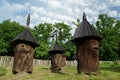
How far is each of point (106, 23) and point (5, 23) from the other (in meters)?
26.8

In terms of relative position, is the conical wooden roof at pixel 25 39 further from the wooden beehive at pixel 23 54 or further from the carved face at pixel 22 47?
the carved face at pixel 22 47

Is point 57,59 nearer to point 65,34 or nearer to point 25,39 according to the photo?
point 25,39

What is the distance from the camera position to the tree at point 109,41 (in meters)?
54.4

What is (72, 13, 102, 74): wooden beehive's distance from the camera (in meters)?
12.1

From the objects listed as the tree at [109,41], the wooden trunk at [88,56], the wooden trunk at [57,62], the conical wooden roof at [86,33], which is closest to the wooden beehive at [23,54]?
the conical wooden roof at [86,33]

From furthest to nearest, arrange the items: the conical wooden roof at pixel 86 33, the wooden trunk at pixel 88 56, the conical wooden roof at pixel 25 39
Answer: the conical wooden roof at pixel 25 39
the conical wooden roof at pixel 86 33
the wooden trunk at pixel 88 56

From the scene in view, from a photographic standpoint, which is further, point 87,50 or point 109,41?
point 109,41

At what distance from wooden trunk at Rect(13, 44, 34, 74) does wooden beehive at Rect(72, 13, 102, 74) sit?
10.1 feet

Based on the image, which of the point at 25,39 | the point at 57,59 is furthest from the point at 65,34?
the point at 25,39

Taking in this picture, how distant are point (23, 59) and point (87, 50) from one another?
3.99 m

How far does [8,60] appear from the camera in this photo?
3491cm

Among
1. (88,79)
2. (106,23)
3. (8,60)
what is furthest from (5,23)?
(88,79)

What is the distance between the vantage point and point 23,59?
13328 mm

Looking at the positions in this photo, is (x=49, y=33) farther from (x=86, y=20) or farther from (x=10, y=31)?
(x=86, y=20)
